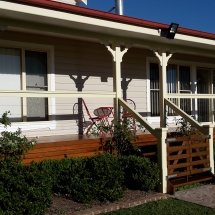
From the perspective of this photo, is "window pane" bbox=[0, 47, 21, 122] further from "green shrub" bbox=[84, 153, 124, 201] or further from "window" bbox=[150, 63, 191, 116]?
"window" bbox=[150, 63, 191, 116]

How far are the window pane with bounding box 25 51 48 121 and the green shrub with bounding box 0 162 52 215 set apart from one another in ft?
10.5

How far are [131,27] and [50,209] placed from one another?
4260 mm

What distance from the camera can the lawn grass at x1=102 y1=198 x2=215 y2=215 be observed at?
5746 mm

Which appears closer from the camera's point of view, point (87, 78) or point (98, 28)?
point (98, 28)

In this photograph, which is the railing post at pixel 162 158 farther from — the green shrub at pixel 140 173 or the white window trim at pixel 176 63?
the white window trim at pixel 176 63

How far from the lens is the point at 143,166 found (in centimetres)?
676

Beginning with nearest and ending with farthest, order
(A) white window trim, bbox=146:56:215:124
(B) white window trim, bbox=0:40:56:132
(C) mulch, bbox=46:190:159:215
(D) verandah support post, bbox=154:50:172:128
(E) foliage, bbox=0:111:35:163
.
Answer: (C) mulch, bbox=46:190:159:215 < (E) foliage, bbox=0:111:35:163 < (B) white window trim, bbox=0:40:56:132 < (D) verandah support post, bbox=154:50:172:128 < (A) white window trim, bbox=146:56:215:124

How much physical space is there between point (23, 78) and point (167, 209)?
14.5 feet

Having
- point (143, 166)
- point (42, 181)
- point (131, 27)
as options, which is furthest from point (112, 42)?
point (42, 181)

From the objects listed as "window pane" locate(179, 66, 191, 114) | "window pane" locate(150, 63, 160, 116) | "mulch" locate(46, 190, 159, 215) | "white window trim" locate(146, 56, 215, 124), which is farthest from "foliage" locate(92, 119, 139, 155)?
"window pane" locate(179, 66, 191, 114)

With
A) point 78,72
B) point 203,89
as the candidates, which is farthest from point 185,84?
point 78,72

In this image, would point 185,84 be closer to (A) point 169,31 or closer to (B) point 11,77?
(A) point 169,31

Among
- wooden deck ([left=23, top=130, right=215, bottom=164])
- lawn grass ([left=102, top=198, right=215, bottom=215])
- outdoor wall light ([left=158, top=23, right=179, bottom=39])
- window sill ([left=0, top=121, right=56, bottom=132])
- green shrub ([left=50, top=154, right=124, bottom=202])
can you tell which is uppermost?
outdoor wall light ([left=158, top=23, right=179, bottom=39])

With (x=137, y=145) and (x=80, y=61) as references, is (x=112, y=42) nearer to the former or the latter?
(x=80, y=61)
